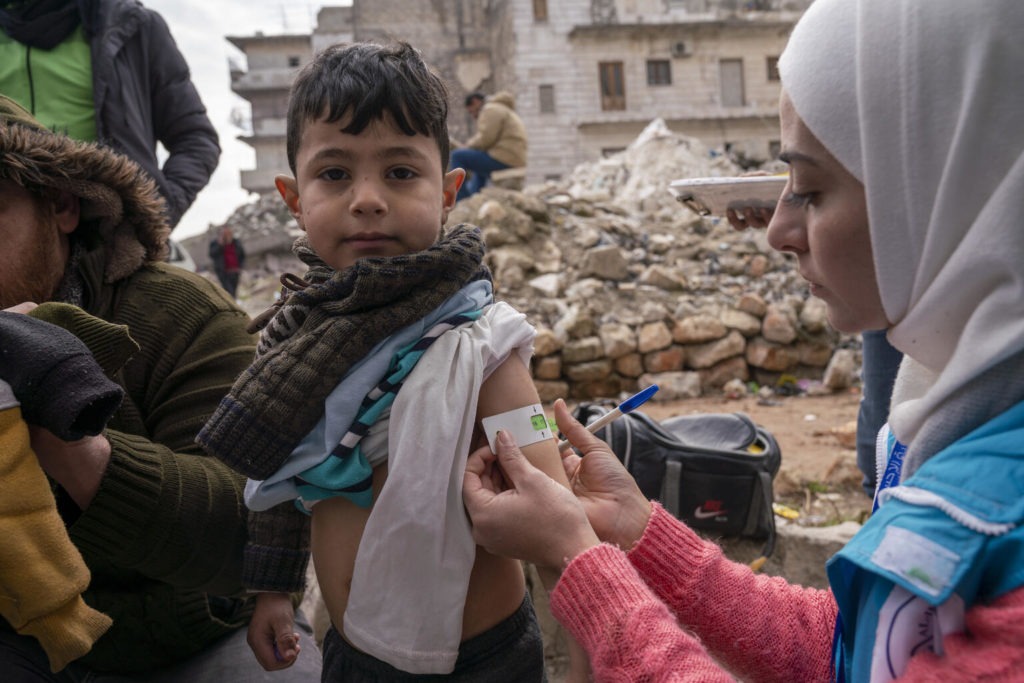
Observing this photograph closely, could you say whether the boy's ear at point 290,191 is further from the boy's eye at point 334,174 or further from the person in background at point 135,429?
the person in background at point 135,429

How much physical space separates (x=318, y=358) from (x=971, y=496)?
101 centimetres

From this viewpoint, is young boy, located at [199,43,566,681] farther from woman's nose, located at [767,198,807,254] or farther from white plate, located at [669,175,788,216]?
white plate, located at [669,175,788,216]

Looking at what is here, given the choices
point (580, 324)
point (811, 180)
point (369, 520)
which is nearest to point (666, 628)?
point (369, 520)

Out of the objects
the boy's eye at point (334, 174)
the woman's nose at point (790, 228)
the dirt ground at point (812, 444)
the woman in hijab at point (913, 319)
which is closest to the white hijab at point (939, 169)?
the woman in hijab at point (913, 319)

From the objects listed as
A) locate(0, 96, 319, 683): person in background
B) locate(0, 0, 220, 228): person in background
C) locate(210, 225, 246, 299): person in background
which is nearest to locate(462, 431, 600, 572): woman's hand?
locate(0, 96, 319, 683): person in background

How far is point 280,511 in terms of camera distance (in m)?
1.56

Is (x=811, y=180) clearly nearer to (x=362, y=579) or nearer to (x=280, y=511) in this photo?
(x=362, y=579)

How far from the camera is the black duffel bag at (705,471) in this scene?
2.95 metres

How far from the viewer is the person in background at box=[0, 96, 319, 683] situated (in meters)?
1.46

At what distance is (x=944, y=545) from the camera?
2.71 ft

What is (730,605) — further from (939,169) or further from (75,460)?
(75,460)

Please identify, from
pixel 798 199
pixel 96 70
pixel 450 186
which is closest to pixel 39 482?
pixel 450 186

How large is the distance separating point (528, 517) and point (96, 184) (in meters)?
1.23

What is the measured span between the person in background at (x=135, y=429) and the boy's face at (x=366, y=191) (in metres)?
0.44
